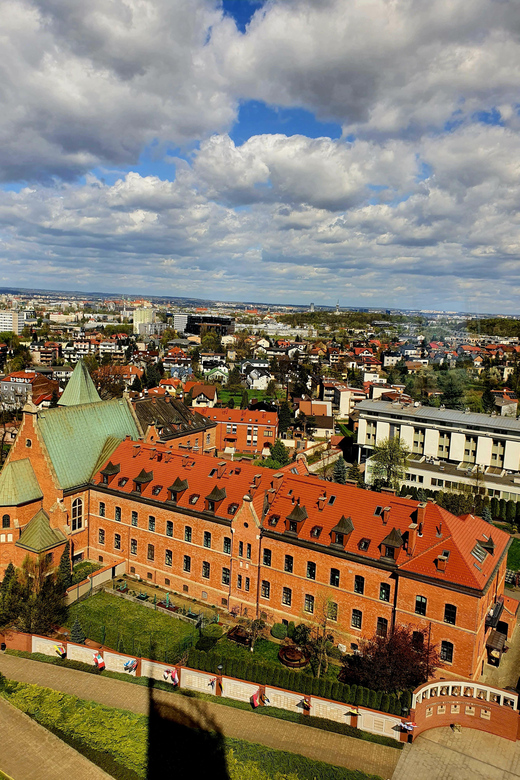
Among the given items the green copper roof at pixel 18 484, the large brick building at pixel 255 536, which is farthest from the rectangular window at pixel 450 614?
the green copper roof at pixel 18 484

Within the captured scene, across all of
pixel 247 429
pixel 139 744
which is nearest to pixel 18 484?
pixel 139 744

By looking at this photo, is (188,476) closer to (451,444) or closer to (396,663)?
(396,663)

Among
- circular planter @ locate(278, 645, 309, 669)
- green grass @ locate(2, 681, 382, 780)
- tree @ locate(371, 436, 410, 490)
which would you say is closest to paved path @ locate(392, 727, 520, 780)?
green grass @ locate(2, 681, 382, 780)

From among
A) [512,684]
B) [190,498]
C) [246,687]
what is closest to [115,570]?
[190,498]

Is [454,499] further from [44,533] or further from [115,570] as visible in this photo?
[44,533]

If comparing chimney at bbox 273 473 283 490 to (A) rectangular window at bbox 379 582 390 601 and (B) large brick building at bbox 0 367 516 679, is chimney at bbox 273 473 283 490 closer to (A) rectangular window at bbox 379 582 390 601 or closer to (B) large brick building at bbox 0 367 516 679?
(B) large brick building at bbox 0 367 516 679

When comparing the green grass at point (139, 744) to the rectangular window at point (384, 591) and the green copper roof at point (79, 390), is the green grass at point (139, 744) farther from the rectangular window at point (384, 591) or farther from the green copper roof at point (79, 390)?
the green copper roof at point (79, 390)

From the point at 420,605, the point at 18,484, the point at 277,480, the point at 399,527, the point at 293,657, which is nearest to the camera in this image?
the point at 420,605
